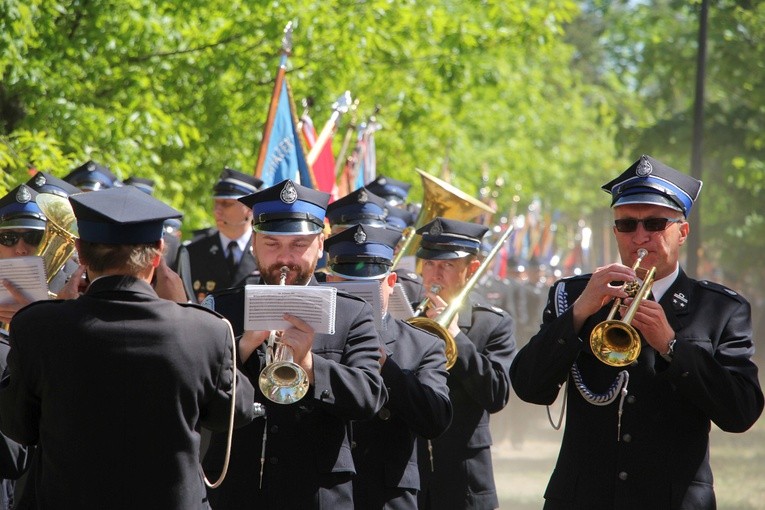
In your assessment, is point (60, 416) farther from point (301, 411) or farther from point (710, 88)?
point (710, 88)

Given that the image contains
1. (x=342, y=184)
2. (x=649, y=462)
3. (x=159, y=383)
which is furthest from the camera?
(x=342, y=184)

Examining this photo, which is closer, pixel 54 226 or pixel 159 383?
pixel 159 383

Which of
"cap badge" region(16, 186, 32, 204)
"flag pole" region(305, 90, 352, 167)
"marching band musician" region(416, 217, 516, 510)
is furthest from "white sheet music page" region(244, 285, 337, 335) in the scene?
"flag pole" region(305, 90, 352, 167)

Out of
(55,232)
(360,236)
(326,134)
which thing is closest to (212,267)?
(326,134)

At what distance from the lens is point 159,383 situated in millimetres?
4395

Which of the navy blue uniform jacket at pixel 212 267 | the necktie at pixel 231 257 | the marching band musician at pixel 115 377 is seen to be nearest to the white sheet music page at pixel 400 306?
the marching band musician at pixel 115 377

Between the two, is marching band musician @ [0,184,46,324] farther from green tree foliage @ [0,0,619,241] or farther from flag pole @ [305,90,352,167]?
flag pole @ [305,90,352,167]

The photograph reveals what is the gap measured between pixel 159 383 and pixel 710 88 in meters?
23.9

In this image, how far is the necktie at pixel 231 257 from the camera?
1049cm

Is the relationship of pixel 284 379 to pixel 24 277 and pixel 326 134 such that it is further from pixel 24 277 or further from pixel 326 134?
pixel 326 134

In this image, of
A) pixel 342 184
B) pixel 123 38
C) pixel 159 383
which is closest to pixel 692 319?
pixel 159 383

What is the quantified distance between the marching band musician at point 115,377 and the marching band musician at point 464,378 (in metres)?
2.53

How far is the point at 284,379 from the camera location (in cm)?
493

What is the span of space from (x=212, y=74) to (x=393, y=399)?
813 cm
